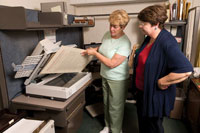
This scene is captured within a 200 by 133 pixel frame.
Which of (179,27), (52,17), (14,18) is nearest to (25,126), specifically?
(14,18)

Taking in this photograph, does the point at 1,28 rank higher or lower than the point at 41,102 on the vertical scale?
higher

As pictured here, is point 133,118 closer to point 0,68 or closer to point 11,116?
point 11,116

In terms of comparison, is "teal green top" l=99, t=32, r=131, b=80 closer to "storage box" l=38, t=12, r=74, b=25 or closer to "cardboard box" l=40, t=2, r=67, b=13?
"storage box" l=38, t=12, r=74, b=25

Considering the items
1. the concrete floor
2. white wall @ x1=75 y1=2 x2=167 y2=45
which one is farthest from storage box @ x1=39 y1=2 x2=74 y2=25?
the concrete floor

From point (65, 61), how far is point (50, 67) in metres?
0.14

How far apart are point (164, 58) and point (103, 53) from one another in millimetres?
695

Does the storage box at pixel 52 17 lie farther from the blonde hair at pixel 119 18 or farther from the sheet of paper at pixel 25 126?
the sheet of paper at pixel 25 126

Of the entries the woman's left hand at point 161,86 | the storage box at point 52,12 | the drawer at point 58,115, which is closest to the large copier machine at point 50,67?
the drawer at point 58,115

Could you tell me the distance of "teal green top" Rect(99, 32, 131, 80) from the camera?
1.61 metres

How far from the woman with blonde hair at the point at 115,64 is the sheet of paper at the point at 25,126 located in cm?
75

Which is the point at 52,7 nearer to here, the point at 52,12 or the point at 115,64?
the point at 52,12

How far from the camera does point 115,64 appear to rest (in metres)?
1.61

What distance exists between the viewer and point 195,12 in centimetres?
197

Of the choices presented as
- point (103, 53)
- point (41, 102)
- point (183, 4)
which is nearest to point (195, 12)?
point (183, 4)
